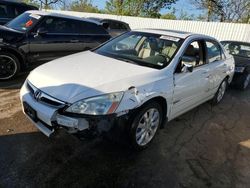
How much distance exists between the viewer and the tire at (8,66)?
5475 millimetres

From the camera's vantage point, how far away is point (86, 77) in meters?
3.16

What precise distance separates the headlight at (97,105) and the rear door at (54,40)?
3.69 metres

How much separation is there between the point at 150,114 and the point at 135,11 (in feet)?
85.8

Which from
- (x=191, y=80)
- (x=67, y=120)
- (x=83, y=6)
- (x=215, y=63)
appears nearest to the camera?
(x=67, y=120)

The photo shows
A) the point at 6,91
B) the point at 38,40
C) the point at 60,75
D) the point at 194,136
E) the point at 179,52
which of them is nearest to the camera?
the point at 60,75

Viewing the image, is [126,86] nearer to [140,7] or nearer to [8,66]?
[8,66]

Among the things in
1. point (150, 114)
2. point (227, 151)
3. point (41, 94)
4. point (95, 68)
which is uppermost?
point (95, 68)

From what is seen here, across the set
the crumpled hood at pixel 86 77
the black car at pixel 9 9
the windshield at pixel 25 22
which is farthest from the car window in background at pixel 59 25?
the black car at pixel 9 9

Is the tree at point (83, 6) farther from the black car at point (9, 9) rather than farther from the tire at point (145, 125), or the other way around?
the tire at point (145, 125)

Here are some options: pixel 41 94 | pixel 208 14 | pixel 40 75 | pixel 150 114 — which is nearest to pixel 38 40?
pixel 40 75

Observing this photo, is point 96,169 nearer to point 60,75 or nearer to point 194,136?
point 60,75

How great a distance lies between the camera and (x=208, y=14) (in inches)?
971

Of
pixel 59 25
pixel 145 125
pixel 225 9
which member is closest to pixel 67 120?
pixel 145 125

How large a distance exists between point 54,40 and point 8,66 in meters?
1.28
